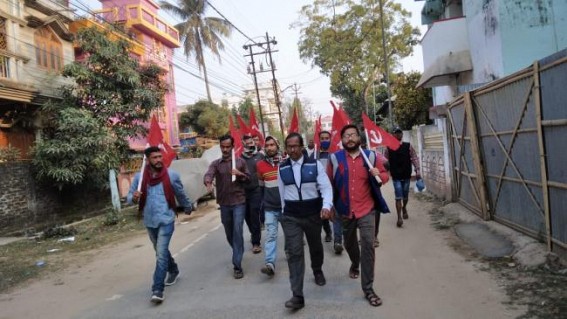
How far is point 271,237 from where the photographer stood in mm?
6523

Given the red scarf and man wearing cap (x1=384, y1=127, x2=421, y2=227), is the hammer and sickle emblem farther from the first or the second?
man wearing cap (x1=384, y1=127, x2=421, y2=227)

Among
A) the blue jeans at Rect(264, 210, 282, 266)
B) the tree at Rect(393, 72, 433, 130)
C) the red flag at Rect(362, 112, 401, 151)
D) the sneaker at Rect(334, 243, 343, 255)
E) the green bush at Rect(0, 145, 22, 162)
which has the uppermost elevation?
the tree at Rect(393, 72, 433, 130)

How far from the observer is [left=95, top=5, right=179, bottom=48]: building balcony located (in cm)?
2666

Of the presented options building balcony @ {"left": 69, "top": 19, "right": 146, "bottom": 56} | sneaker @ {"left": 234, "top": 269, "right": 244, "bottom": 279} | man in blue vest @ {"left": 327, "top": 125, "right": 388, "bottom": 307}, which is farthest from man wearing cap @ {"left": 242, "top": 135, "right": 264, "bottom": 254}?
building balcony @ {"left": 69, "top": 19, "right": 146, "bottom": 56}

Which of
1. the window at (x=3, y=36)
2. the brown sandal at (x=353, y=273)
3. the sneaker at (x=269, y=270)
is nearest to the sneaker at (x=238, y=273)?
the sneaker at (x=269, y=270)

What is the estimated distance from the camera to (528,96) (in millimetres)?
5996

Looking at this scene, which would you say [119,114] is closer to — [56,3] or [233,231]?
[56,3]

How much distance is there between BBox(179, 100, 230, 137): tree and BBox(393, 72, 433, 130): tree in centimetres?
1700

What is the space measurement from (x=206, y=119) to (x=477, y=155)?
96.6ft

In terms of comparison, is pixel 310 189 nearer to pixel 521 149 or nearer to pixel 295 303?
pixel 295 303

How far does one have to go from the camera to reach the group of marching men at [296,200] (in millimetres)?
5031

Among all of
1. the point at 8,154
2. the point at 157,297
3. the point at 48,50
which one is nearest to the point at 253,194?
the point at 157,297

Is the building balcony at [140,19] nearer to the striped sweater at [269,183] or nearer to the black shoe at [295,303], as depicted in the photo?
the striped sweater at [269,183]

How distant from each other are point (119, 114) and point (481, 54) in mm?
11018
